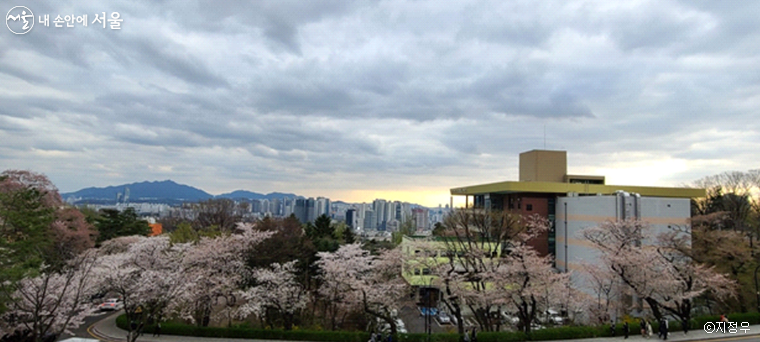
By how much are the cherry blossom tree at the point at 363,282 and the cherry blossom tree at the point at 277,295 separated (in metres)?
1.53

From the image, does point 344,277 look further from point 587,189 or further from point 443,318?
point 587,189

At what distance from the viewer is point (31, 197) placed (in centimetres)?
→ 1973

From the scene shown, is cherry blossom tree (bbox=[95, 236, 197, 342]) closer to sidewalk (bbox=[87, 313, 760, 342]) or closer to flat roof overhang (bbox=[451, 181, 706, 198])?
sidewalk (bbox=[87, 313, 760, 342])

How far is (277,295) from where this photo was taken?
21.2m

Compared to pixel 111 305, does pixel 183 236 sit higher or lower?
higher

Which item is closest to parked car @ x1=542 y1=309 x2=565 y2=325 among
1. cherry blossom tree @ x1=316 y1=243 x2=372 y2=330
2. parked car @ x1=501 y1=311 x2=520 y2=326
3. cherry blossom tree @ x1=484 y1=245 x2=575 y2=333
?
parked car @ x1=501 y1=311 x2=520 y2=326

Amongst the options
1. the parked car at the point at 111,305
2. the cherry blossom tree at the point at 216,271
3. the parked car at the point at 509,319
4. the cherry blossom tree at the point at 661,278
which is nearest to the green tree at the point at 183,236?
the parked car at the point at 111,305

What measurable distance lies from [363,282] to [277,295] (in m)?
4.65

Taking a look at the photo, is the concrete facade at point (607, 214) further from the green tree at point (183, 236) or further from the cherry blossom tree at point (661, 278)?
the green tree at point (183, 236)

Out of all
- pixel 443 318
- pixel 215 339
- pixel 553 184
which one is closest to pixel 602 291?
pixel 443 318

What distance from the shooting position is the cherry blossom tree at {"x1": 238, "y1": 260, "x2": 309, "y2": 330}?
20969 mm

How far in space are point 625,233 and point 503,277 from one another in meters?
9.29

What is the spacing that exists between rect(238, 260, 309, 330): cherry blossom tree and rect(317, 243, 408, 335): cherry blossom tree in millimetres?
1526

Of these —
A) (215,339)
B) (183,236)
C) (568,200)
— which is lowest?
(215,339)
